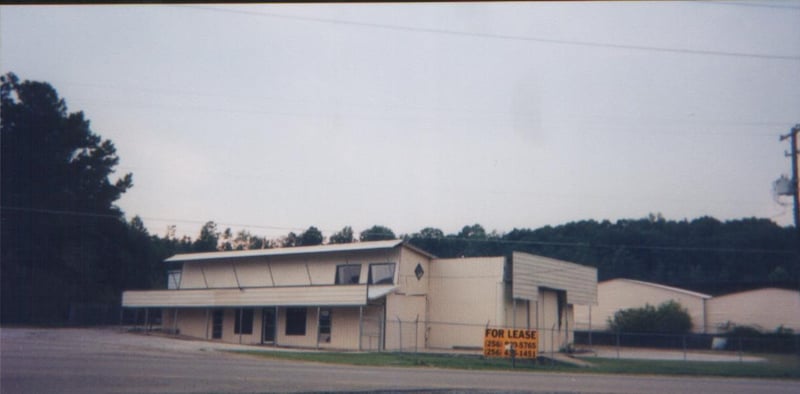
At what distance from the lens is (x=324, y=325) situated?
41.7m

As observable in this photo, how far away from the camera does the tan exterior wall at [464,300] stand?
40125mm

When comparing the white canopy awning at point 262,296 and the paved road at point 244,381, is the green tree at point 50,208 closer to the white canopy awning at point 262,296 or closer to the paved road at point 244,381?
the white canopy awning at point 262,296

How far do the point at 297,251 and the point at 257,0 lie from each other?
1599 inches

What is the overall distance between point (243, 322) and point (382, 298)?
37.0 ft

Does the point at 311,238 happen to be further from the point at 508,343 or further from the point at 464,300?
the point at 508,343

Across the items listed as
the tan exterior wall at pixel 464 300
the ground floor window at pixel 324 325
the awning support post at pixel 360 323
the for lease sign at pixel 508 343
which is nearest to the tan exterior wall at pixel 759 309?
the tan exterior wall at pixel 464 300

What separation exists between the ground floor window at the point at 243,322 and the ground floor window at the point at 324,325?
5.89m

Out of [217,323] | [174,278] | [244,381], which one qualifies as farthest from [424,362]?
[174,278]

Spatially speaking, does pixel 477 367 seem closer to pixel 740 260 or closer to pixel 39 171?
pixel 39 171

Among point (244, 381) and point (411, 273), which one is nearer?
point (244, 381)

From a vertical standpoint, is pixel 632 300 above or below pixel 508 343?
above

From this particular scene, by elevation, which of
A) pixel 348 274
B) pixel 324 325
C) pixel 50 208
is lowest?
pixel 324 325

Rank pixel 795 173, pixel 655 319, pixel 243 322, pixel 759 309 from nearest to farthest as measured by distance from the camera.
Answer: pixel 795 173
pixel 243 322
pixel 655 319
pixel 759 309

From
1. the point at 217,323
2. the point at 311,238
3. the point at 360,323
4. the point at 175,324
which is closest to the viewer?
the point at 360,323
